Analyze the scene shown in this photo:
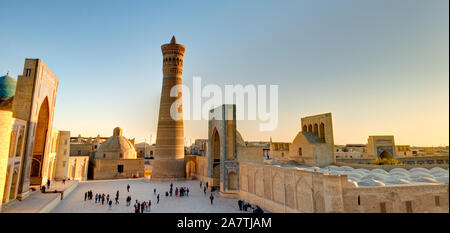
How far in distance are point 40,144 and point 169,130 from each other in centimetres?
1291

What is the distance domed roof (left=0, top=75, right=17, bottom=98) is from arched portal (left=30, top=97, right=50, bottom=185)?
4112 mm

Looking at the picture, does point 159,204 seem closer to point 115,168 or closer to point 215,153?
point 215,153

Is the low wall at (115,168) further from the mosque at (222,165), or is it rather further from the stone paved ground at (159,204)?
the stone paved ground at (159,204)

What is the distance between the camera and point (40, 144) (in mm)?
20188

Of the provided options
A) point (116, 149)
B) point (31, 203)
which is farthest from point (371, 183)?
point (116, 149)

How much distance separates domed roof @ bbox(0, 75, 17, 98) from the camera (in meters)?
21.3

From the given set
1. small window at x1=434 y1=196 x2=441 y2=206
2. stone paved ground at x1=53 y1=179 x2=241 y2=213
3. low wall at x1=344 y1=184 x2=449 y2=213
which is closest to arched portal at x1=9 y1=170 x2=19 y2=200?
stone paved ground at x1=53 y1=179 x2=241 y2=213

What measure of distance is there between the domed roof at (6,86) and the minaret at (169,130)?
1411cm

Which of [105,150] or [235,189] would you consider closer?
[235,189]

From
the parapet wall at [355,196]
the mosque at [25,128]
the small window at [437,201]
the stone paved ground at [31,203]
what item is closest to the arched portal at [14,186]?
the mosque at [25,128]

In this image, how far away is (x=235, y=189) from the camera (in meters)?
20.7
